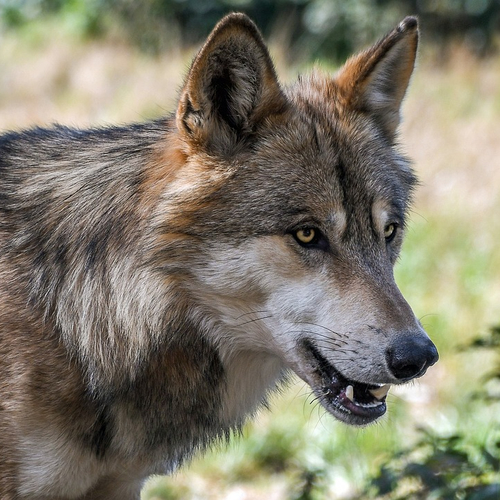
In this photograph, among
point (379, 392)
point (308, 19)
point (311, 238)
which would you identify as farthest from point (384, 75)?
point (308, 19)

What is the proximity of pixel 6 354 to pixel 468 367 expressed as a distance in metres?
4.05

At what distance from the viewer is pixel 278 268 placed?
2.92 meters

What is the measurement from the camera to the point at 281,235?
293cm

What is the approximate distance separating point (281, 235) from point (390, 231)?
0.54 metres

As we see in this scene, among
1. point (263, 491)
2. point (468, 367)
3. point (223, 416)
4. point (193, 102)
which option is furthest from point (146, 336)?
point (468, 367)

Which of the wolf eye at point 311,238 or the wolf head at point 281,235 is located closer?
the wolf head at point 281,235

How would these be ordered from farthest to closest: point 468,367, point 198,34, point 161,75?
point 198,34 < point 161,75 < point 468,367

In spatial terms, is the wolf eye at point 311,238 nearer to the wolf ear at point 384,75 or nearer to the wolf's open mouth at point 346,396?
the wolf's open mouth at point 346,396

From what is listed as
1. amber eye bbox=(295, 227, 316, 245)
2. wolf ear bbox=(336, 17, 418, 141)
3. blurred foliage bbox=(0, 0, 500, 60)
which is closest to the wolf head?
amber eye bbox=(295, 227, 316, 245)

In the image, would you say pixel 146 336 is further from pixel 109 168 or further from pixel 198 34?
pixel 198 34

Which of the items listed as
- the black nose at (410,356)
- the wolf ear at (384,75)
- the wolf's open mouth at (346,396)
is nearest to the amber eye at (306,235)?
the wolf's open mouth at (346,396)

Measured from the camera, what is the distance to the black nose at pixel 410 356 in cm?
272

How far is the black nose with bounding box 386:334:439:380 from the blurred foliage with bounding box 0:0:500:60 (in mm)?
12495

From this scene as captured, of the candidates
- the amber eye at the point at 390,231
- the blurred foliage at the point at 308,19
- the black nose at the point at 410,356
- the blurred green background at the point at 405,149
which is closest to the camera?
the black nose at the point at 410,356
